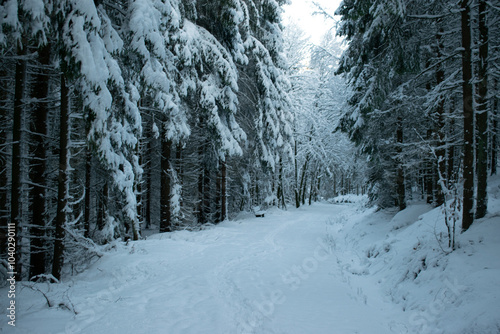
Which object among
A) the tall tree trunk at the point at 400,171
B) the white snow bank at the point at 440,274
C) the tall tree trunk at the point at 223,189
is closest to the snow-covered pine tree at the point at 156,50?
the tall tree trunk at the point at 223,189

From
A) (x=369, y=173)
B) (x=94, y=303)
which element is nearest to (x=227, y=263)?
A: (x=94, y=303)

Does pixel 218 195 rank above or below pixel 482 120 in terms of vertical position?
below

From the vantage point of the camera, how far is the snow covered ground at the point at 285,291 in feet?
12.4

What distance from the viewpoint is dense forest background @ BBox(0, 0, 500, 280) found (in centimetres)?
552

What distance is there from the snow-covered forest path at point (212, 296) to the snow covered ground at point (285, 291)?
2 cm

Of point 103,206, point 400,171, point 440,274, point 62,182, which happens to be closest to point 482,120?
point 440,274

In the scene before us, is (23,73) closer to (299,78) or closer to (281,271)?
(281,271)

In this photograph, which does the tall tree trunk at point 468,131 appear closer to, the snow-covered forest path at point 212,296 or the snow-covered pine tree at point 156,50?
the snow-covered forest path at point 212,296

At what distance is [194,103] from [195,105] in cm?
11

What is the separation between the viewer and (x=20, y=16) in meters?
4.57

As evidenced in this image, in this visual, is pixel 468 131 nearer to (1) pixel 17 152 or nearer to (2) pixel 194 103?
(1) pixel 17 152

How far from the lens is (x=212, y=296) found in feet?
15.9

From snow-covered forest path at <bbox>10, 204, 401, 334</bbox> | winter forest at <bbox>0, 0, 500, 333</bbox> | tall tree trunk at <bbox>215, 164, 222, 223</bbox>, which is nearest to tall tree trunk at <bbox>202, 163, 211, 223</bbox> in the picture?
winter forest at <bbox>0, 0, 500, 333</bbox>

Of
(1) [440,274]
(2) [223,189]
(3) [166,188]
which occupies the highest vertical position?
(3) [166,188]
